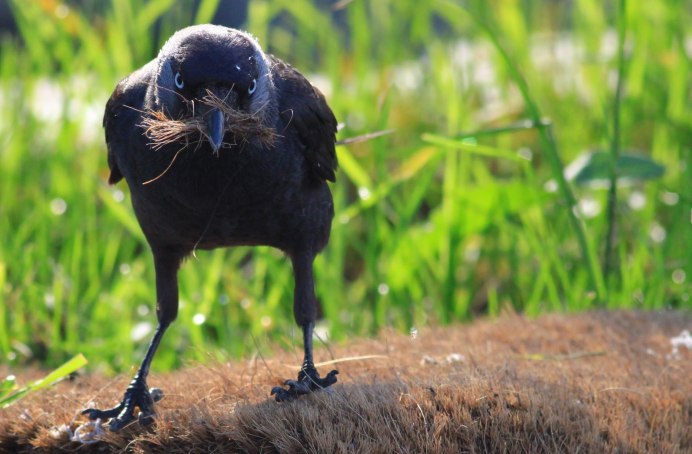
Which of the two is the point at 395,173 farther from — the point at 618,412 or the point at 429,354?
the point at 618,412

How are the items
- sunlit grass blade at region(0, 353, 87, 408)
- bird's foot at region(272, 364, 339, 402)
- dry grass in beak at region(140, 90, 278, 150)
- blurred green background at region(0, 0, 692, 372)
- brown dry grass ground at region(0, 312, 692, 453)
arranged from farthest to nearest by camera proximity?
1. blurred green background at region(0, 0, 692, 372)
2. sunlit grass blade at region(0, 353, 87, 408)
3. bird's foot at region(272, 364, 339, 402)
4. dry grass in beak at region(140, 90, 278, 150)
5. brown dry grass ground at region(0, 312, 692, 453)

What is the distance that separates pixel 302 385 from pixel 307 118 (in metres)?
0.88

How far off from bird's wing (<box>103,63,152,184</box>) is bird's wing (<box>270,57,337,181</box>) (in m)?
0.41

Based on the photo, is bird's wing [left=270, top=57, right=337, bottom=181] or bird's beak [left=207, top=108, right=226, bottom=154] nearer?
bird's beak [left=207, top=108, right=226, bottom=154]

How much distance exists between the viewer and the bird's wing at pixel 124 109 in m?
2.72

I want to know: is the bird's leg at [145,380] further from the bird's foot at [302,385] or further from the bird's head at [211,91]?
the bird's head at [211,91]

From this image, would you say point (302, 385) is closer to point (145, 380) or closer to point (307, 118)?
point (145, 380)

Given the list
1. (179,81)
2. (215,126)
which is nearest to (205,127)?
(215,126)

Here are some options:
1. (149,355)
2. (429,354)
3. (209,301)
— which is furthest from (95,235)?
(429,354)

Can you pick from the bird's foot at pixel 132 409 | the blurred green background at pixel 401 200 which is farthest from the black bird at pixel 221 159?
the blurred green background at pixel 401 200

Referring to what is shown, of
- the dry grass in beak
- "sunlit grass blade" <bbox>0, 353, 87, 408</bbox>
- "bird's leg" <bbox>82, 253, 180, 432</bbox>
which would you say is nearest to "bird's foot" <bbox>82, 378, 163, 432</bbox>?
"bird's leg" <bbox>82, 253, 180, 432</bbox>

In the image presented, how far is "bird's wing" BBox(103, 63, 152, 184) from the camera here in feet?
8.92

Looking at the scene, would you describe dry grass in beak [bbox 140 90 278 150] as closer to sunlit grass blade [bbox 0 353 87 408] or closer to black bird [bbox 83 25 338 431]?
Answer: black bird [bbox 83 25 338 431]

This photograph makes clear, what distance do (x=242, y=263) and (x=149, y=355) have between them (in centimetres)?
241
